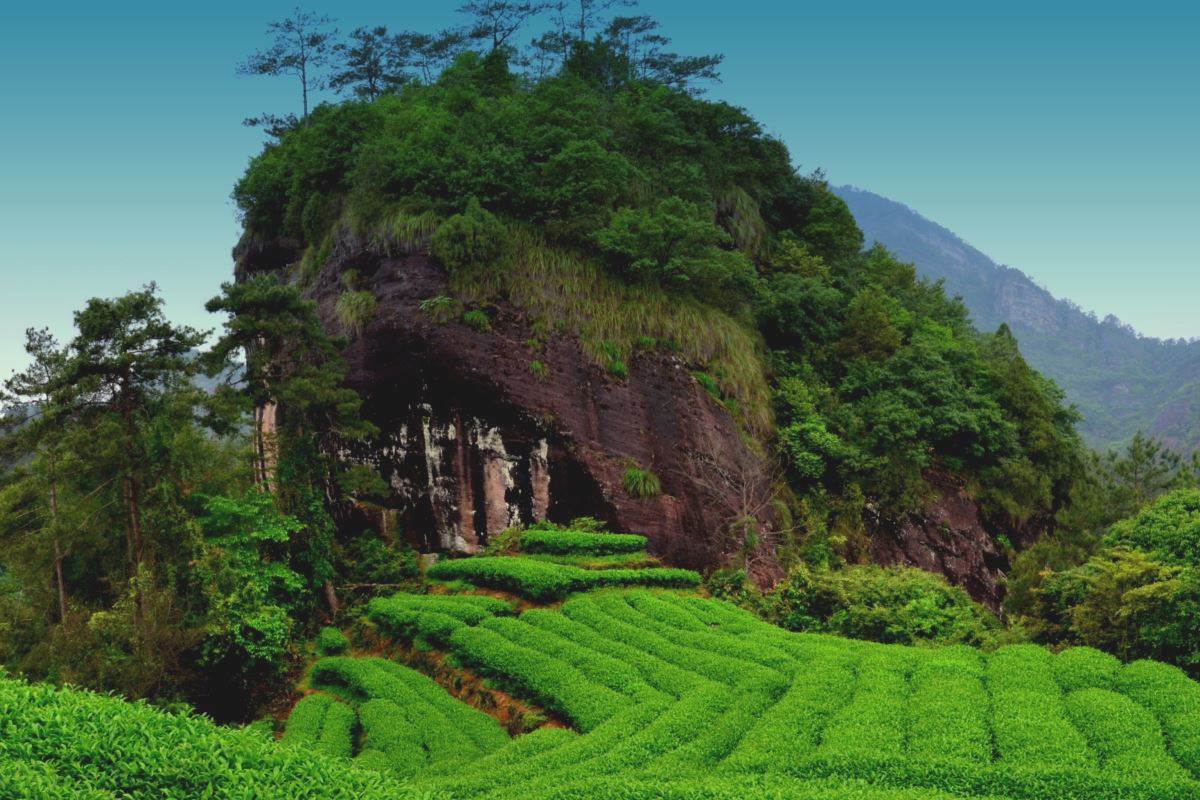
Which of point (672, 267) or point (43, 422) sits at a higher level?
point (672, 267)

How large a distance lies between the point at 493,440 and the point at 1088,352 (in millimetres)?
119961

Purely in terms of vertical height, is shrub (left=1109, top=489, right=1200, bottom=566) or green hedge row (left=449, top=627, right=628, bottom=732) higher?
shrub (left=1109, top=489, right=1200, bottom=566)

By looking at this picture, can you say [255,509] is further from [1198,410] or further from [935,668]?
[1198,410]

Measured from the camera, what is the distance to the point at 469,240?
20.2 metres

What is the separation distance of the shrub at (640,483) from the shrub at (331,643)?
7076mm

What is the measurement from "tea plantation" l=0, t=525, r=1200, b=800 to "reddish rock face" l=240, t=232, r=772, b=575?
4.29 meters

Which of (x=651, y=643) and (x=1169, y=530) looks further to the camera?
(x=651, y=643)

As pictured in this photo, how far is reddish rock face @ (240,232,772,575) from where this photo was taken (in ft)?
64.4

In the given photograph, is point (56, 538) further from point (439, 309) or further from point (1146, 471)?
point (1146, 471)

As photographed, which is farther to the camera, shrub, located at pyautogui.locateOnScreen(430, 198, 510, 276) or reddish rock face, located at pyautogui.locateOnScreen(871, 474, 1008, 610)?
reddish rock face, located at pyautogui.locateOnScreen(871, 474, 1008, 610)

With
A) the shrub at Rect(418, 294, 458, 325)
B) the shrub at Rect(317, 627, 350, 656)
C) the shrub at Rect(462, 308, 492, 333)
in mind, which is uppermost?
the shrub at Rect(418, 294, 458, 325)

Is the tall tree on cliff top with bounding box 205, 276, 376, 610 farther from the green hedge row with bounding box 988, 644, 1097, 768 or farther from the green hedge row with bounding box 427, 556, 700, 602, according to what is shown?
the green hedge row with bounding box 988, 644, 1097, 768

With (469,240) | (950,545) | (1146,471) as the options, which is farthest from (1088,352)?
(469,240)

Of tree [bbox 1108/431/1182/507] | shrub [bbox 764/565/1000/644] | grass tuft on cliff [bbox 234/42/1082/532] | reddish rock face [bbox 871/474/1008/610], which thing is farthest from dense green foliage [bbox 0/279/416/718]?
tree [bbox 1108/431/1182/507]
